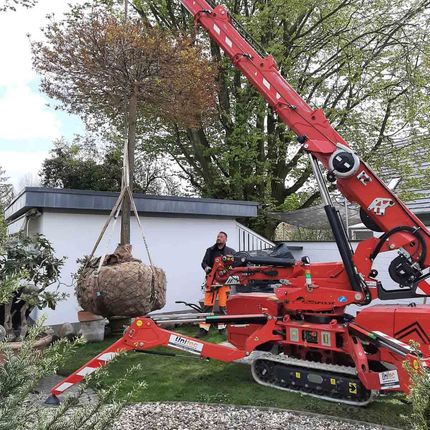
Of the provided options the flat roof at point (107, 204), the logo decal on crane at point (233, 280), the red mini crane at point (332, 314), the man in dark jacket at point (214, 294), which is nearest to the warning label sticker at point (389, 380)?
the red mini crane at point (332, 314)

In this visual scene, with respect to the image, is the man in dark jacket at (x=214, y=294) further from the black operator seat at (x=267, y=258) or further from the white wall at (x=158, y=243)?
the white wall at (x=158, y=243)

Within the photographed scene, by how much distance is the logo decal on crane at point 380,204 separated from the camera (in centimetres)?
522

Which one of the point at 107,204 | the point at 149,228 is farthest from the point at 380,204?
the point at 149,228

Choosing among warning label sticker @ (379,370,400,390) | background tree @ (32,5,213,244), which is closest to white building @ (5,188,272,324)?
background tree @ (32,5,213,244)

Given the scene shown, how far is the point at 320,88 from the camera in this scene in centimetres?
1388

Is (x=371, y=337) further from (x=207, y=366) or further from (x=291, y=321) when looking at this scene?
(x=207, y=366)

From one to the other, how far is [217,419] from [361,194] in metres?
2.93

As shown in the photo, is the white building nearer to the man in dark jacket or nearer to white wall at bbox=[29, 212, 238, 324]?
white wall at bbox=[29, 212, 238, 324]

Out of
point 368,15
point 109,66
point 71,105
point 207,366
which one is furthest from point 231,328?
point 368,15

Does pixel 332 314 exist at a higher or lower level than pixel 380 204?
lower

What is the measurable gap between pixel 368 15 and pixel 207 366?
11.8 m

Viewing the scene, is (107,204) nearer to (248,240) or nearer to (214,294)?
(214,294)

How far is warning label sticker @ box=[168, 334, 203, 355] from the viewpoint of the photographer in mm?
4918

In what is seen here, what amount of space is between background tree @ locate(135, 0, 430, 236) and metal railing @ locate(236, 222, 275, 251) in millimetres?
1923
